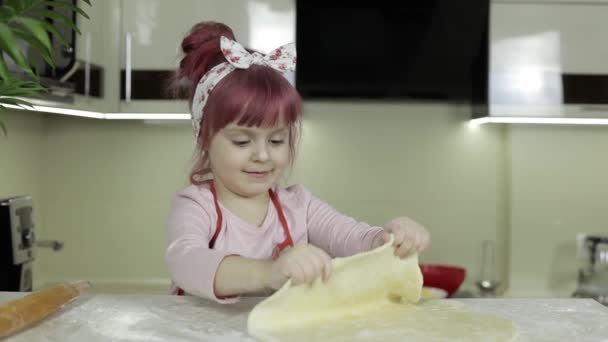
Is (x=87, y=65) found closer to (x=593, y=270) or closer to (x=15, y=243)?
(x=15, y=243)

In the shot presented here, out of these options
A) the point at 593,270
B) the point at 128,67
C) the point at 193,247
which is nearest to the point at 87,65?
the point at 128,67

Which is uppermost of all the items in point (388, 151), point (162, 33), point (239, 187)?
point (162, 33)

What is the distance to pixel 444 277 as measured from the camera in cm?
222

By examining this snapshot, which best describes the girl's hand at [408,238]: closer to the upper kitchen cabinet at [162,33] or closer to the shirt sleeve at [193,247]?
the shirt sleeve at [193,247]

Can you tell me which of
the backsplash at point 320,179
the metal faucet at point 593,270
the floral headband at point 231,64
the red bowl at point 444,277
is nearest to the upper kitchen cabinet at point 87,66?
the backsplash at point 320,179

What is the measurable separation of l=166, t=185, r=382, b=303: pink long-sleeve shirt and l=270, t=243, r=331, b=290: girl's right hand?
95 mm

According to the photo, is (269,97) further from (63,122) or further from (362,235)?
(63,122)

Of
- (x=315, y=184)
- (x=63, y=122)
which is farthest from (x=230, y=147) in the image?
(x=63, y=122)

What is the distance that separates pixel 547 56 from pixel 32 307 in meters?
1.84

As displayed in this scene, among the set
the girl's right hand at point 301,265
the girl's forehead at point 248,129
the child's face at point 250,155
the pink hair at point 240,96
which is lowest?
the girl's right hand at point 301,265

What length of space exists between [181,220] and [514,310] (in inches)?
18.5

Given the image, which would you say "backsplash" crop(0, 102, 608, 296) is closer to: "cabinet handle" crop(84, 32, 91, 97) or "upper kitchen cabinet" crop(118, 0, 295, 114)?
"upper kitchen cabinet" crop(118, 0, 295, 114)

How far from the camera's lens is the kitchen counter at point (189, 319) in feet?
2.25

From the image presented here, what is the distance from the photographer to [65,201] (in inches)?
95.5
